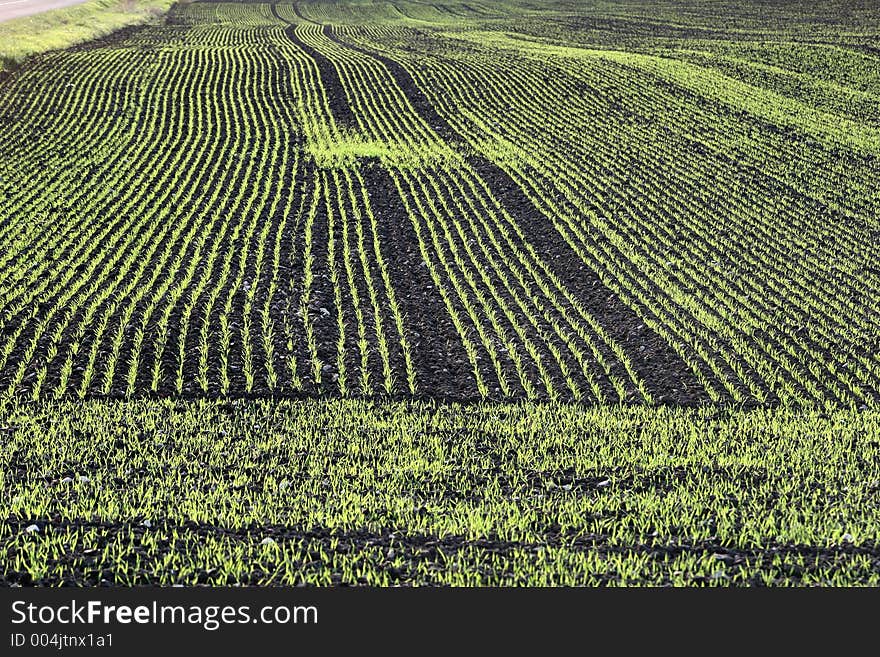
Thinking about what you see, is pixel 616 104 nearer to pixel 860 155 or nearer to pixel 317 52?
pixel 860 155

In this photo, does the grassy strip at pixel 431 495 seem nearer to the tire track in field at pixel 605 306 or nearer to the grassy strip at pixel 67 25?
the tire track in field at pixel 605 306

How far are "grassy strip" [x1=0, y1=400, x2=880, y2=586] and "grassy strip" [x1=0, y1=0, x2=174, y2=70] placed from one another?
36400 mm

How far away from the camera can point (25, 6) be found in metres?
62.3

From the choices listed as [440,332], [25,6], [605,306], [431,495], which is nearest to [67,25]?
[25,6]

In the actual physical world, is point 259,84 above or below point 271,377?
above

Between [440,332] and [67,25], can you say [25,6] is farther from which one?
[440,332]

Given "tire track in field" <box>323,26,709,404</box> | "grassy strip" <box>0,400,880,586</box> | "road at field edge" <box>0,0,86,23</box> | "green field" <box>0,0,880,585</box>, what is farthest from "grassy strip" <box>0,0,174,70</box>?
"grassy strip" <box>0,400,880,586</box>

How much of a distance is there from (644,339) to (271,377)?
6.38 metres

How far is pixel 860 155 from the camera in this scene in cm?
2761

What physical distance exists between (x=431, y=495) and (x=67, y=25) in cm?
5643

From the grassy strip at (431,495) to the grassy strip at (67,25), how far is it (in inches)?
Result: 1433

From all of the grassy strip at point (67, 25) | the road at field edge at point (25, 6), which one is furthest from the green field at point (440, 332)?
the road at field edge at point (25, 6)

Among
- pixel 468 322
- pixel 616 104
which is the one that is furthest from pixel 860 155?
pixel 468 322

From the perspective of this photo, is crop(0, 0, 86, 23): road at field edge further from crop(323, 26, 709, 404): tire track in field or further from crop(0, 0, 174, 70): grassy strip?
crop(323, 26, 709, 404): tire track in field
